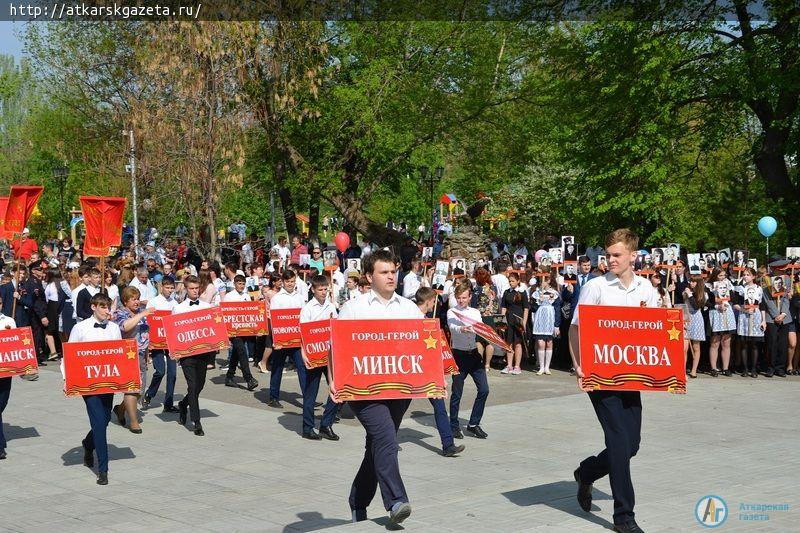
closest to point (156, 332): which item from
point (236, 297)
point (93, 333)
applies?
point (236, 297)

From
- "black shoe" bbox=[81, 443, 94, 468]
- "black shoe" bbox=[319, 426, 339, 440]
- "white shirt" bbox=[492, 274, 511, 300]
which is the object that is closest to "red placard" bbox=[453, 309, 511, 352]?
"black shoe" bbox=[319, 426, 339, 440]

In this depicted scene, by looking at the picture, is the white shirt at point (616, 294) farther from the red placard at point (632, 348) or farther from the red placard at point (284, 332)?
the red placard at point (284, 332)

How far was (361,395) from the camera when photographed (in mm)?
7430

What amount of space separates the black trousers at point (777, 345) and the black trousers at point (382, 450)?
40.4 feet

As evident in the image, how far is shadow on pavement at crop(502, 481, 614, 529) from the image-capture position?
8305 millimetres

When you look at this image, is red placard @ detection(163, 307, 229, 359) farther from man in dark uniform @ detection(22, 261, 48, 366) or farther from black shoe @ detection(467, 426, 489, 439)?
man in dark uniform @ detection(22, 261, 48, 366)

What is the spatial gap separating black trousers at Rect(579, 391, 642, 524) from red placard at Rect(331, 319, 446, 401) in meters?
1.20

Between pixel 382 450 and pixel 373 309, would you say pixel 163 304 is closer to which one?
pixel 373 309

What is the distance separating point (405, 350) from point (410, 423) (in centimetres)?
635

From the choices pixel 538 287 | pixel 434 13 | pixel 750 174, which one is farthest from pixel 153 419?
pixel 750 174

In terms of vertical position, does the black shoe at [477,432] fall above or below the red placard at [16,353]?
below

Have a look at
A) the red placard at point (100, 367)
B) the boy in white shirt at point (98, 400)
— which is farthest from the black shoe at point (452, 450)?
the boy in white shirt at point (98, 400)

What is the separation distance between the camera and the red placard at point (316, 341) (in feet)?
43.3

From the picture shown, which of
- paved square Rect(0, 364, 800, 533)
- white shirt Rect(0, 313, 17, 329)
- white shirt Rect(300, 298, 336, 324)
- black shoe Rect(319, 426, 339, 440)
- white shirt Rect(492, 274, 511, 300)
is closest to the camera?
paved square Rect(0, 364, 800, 533)
